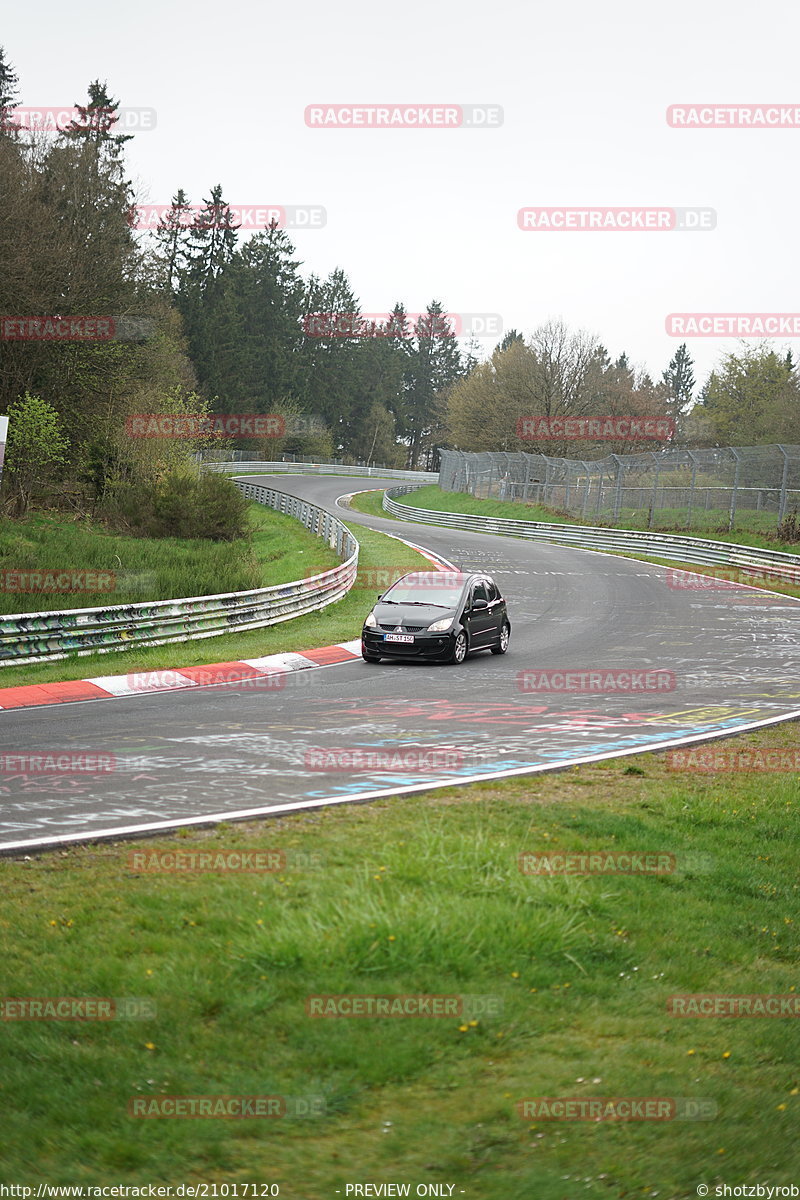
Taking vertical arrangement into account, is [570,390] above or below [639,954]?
above

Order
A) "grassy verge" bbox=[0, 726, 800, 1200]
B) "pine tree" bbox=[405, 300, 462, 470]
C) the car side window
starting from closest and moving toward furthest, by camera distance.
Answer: "grassy verge" bbox=[0, 726, 800, 1200] → the car side window → "pine tree" bbox=[405, 300, 462, 470]

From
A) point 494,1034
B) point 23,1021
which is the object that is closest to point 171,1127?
point 23,1021

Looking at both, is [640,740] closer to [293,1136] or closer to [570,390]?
[293,1136]

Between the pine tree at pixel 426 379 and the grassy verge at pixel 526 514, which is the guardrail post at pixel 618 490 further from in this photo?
the pine tree at pixel 426 379

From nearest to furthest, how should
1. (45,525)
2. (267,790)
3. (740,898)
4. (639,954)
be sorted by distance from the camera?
(639,954) < (740,898) < (267,790) < (45,525)

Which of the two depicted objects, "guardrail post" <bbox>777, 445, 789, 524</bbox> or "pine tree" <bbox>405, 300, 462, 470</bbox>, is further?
"pine tree" <bbox>405, 300, 462, 470</bbox>

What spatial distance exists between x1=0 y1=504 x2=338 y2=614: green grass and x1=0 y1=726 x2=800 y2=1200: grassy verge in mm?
13043

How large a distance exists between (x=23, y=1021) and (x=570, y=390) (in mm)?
72642

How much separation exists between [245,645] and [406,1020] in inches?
623

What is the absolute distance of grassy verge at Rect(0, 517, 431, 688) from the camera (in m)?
16.6

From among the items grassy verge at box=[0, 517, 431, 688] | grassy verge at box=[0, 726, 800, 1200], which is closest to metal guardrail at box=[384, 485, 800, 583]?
grassy verge at box=[0, 517, 431, 688]

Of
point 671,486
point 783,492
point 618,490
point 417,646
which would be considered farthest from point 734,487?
point 417,646

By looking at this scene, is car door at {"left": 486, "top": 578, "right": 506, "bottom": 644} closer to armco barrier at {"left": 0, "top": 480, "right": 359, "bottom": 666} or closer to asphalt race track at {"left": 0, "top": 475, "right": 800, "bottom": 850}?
asphalt race track at {"left": 0, "top": 475, "right": 800, "bottom": 850}

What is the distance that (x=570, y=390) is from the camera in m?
74.4
